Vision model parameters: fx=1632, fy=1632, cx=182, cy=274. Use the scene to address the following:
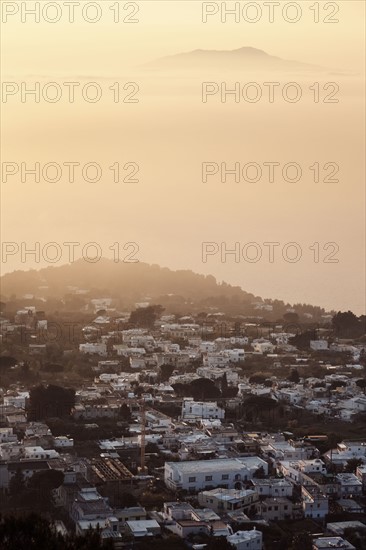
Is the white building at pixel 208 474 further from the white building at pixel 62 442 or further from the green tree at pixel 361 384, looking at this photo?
the green tree at pixel 361 384

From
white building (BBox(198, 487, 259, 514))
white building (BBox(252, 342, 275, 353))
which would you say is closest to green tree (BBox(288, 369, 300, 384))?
white building (BBox(252, 342, 275, 353))

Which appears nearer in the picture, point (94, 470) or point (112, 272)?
point (94, 470)

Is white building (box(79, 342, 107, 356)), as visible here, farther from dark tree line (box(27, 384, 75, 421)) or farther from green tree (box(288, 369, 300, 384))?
dark tree line (box(27, 384, 75, 421))

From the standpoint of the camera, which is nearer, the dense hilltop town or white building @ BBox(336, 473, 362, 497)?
the dense hilltop town

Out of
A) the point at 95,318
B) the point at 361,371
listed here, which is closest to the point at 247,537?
the point at 361,371

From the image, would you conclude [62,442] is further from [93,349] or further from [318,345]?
[318,345]

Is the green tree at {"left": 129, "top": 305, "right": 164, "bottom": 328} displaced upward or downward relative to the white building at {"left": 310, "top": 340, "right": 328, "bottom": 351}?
upward

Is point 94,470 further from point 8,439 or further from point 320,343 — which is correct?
point 320,343

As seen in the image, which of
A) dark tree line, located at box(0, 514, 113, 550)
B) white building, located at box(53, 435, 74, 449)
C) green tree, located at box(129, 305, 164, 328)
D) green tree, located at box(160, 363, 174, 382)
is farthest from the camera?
green tree, located at box(129, 305, 164, 328)
